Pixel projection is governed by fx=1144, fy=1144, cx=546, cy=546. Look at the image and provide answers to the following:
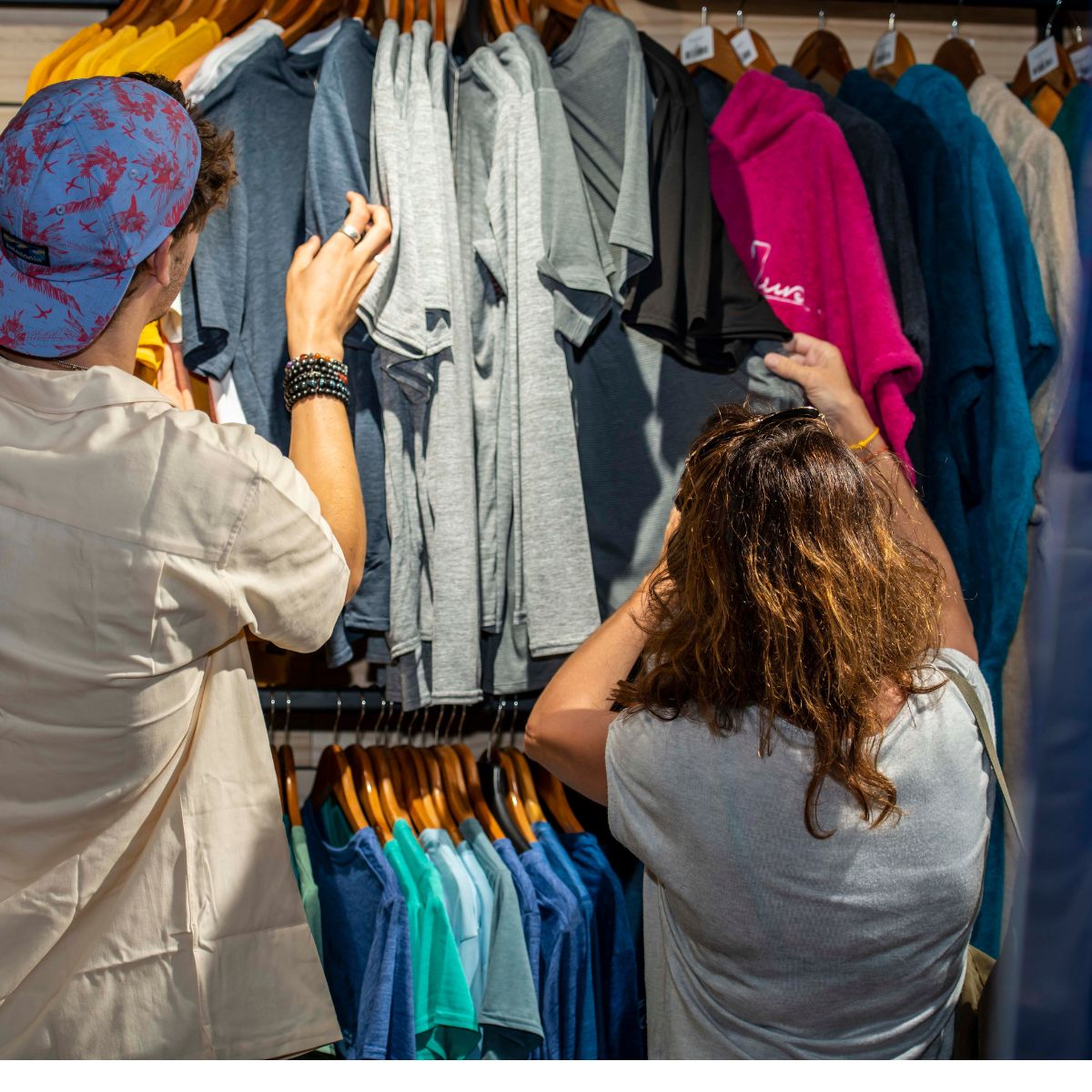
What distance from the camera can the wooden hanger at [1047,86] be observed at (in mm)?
2277

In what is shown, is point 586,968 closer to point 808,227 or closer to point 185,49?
point 808,227

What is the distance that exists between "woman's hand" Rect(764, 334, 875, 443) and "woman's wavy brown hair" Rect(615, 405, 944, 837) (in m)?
0.63

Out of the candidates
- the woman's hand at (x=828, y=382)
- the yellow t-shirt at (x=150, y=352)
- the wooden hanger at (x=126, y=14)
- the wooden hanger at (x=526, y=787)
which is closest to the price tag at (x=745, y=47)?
the woman's hand at (x=828, y=382)

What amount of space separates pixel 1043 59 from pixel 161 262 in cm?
188

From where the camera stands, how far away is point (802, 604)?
1174mm

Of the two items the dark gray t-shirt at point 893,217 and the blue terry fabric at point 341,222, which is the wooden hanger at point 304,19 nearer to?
the blue terry fabric at point 341,222

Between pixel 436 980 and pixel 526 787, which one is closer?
pixel 436 980

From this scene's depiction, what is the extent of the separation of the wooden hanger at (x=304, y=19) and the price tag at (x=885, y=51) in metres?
1.10

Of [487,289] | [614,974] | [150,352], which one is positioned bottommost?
[614,974]

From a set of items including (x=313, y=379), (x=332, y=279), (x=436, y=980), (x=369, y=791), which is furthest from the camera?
(x=369, y=791)

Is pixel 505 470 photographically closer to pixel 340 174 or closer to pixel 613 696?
pixel 340 174

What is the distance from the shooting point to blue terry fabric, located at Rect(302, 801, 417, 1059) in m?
1.70

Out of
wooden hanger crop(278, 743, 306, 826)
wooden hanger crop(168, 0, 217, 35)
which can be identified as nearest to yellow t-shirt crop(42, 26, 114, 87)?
wooden hanger crop(168, 0, 217, 35)

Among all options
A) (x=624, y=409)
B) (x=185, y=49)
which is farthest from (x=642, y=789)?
(x=185, y=49)
